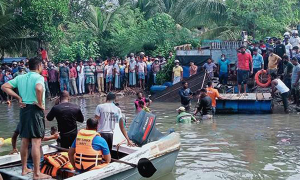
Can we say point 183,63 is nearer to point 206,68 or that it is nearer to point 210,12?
point 206,68

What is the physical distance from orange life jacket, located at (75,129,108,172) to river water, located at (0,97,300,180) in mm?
2018

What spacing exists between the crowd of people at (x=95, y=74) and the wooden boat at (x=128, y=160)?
1473 cm

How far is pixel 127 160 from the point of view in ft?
25.5

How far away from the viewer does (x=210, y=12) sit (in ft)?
90.4

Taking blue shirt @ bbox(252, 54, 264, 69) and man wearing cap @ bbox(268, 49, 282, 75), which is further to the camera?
blue shirt @ bbox(252, 54, 264, 69)

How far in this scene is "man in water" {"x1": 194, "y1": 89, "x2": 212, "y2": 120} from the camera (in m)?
14.8

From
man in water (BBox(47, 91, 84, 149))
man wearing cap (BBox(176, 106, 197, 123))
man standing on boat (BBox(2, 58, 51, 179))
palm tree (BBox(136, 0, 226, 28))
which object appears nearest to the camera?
man standing on boat (BBox(2, 58, 51, 179))

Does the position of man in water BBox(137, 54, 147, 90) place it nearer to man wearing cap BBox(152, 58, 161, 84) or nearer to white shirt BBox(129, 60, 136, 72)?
white shirt BBox(129, 60, 136, 72)

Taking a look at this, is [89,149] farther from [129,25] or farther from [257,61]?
[129,25]

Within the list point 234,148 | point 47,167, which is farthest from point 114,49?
point 47,167

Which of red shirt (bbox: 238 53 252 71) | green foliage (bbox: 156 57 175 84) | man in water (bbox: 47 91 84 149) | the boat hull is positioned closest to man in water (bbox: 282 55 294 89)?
red shirt (bbox: 238 53 252 71)

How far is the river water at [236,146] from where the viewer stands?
9.08 meters

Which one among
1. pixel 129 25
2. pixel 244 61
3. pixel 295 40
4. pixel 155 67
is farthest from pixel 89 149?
pixel 129 25

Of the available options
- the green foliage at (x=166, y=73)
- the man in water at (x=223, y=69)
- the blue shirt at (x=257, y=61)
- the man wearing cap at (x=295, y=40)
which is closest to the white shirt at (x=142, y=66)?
the green foliage at (x=166, y=73)
